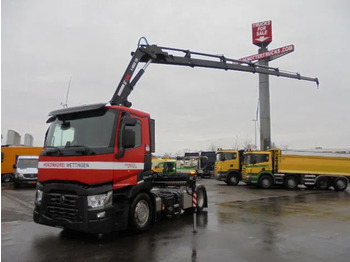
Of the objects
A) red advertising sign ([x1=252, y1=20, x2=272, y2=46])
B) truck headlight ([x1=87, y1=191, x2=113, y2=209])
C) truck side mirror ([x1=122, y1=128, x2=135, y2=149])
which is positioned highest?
red advertising sign ([x1=252, y1=20, x2=272, y2=46])

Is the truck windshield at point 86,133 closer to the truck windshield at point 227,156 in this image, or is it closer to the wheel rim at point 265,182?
the wheel rim at point 265,182

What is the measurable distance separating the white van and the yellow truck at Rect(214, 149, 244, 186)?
43.4ft

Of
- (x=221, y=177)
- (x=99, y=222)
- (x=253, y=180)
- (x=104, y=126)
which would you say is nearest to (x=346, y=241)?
(x=99, y=222)

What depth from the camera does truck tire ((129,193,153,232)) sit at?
6692mm

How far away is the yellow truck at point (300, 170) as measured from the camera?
786 inches

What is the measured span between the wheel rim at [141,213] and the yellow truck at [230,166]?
17030 mm

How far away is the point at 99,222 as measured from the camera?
593cm

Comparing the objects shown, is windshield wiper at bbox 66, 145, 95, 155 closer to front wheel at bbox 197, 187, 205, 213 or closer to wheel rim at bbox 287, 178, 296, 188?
front wheel at bbox 197, 187, 205, 213

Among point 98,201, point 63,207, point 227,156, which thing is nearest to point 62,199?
point 63,207

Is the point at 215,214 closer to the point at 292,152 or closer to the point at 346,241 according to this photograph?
the point at 346,241

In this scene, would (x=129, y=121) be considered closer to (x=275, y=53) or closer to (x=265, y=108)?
(x=265, y=108)

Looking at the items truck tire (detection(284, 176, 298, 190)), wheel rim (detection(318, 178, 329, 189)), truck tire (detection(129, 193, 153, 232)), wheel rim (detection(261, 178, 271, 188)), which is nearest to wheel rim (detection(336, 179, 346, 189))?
wheel rim (detection(318, 178, 329, 189))

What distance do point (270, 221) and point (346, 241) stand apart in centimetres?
236

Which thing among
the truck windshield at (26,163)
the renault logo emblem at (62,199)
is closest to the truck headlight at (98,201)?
the renault logo emblem at (62,199)
